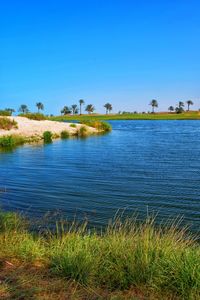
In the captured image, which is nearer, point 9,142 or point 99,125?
point 9,142

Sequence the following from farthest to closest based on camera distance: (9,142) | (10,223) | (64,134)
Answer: (64,134) → (9,142) → (10,223)

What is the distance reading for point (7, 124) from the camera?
59.6m

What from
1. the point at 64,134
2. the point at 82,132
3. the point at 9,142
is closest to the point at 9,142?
A: the point at 9,142

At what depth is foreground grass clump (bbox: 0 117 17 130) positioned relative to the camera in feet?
193

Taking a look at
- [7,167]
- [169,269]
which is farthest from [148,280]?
[7,167]

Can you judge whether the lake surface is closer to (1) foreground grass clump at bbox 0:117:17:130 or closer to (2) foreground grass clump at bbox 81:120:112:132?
(1) foreground grass clump at bbox 0:117:17:130

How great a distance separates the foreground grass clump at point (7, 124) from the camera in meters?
58.7

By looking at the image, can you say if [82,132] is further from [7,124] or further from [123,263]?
[123,263]

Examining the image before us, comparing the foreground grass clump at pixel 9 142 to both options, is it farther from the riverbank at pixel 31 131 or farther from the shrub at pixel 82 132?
the shrub at pixel 82 132

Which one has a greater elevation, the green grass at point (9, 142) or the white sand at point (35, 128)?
the white sand at point (35, 128)

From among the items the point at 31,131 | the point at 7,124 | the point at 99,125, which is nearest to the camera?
the point at 7,124

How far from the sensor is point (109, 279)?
279 inches

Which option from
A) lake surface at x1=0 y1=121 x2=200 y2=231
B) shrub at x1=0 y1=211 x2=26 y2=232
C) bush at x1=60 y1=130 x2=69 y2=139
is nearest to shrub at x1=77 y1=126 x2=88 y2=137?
bush at x1=60 y1=130 x2=69 y2=139

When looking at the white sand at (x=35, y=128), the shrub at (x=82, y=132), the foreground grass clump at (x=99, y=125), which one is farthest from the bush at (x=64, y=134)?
the foreground grass clump at (x=99, y=125)
